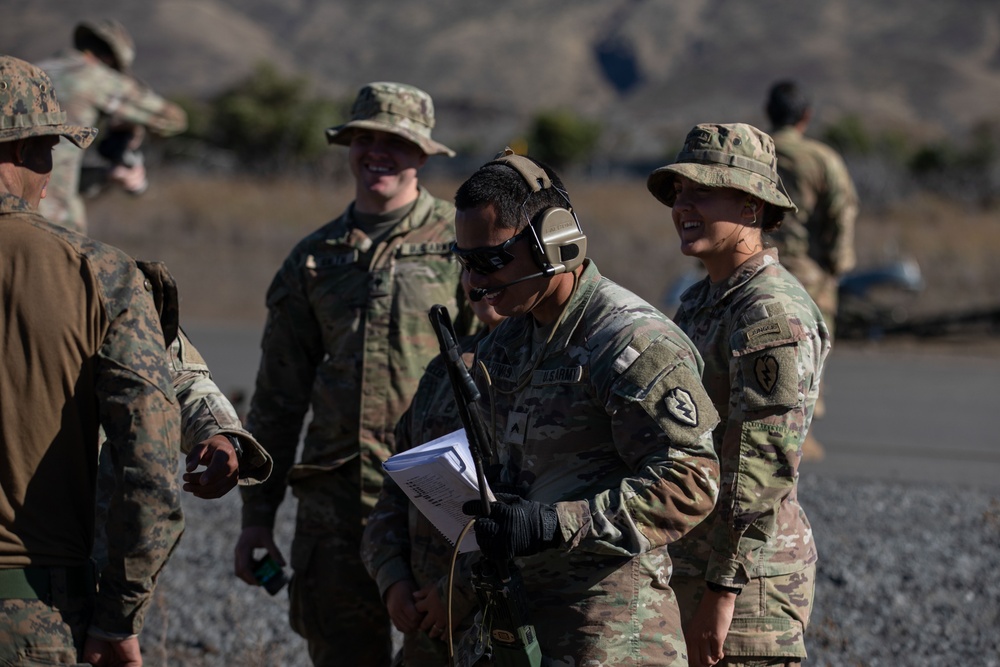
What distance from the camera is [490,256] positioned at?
9.80ft

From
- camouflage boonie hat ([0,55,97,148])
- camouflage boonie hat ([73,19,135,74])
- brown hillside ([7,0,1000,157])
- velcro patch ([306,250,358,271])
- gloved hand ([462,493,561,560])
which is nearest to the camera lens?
gloved hand ([462,493,561,560])

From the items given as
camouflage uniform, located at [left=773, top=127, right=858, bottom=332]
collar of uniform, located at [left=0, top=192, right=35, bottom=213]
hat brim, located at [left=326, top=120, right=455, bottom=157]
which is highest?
camouflage uniform, located at [left=773, top=127, right=858, bottom=332]

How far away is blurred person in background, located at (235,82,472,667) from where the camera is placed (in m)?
4.55

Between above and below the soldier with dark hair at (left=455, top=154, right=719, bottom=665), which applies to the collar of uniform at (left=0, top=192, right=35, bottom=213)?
above

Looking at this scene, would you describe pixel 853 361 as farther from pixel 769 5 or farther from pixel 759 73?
Result: pixel 769 5

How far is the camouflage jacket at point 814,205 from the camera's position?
780 centimetres

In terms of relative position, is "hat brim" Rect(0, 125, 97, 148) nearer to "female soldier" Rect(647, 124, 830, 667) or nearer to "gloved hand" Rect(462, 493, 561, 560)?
"gloved hand" Rect(462, 493, 561, 560)

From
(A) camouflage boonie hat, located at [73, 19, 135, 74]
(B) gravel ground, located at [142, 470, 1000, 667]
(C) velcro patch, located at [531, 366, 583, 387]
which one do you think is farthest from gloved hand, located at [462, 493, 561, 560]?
(A) camouflage boonie hat, located at [73, 19, 135, 74]

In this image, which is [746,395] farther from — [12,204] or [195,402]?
[12,204]

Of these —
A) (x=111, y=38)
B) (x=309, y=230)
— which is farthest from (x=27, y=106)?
(x=309, y=230)

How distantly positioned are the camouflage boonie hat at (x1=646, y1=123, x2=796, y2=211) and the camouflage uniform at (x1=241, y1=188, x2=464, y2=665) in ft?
3.90

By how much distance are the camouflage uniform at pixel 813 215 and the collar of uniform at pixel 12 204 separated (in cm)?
550

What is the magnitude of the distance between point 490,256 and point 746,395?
35.8 inches

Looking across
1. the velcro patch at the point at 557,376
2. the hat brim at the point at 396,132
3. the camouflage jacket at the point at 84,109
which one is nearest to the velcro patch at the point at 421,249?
the hat brim at the point at 396,132
